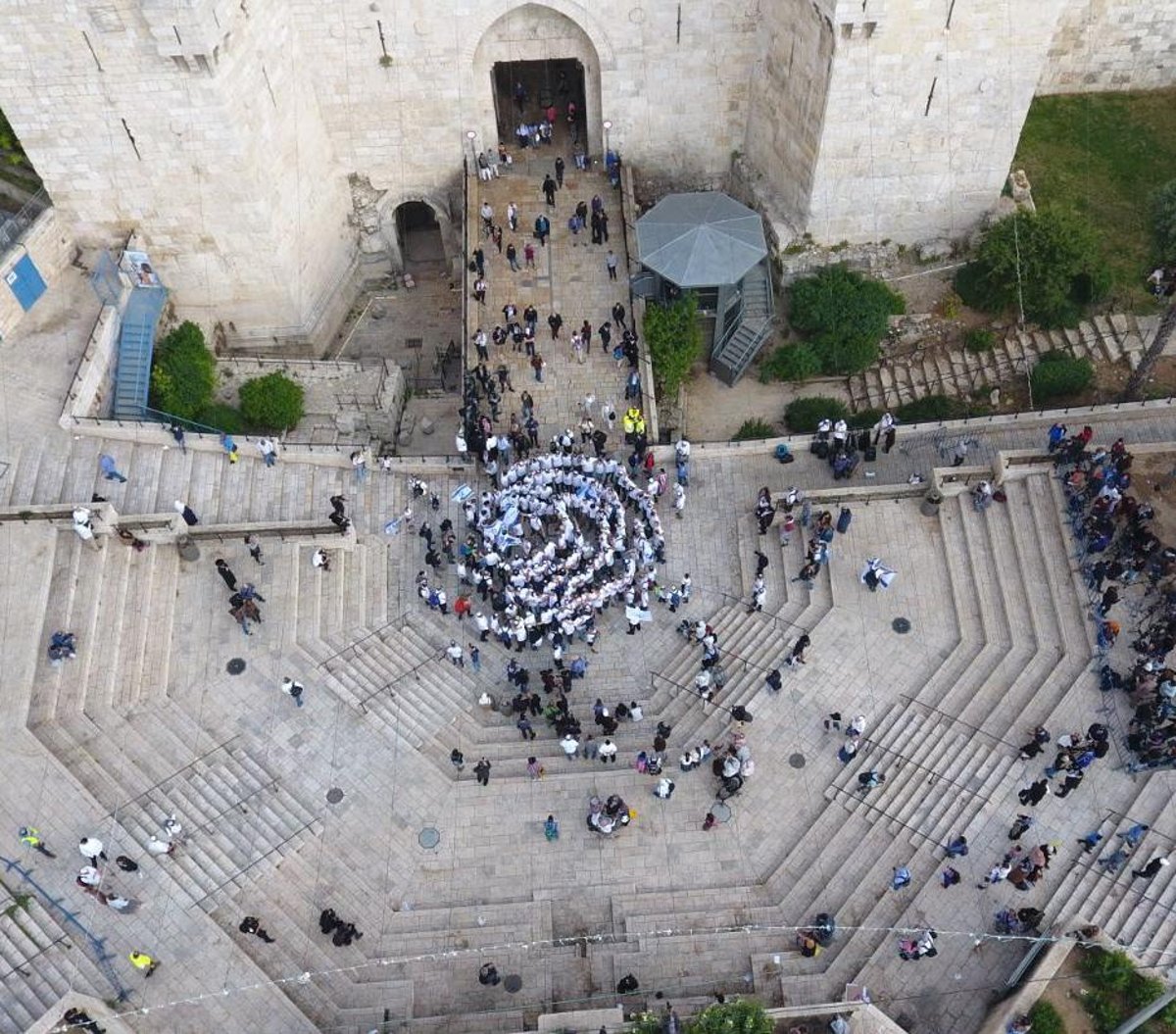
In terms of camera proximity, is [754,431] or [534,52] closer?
[754,431]

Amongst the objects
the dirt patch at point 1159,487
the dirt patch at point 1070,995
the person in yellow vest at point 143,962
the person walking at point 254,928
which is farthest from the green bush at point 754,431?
the person in yellow vest at point 143,962

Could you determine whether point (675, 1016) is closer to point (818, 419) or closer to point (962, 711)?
point (962, 711)

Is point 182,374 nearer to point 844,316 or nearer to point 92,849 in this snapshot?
point 92,849

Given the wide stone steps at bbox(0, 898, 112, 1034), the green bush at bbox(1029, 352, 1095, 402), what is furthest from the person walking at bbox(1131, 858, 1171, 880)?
the wide stone steps at bbox(0, 898, 112, 1034)

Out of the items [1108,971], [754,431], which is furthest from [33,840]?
[1108,971]

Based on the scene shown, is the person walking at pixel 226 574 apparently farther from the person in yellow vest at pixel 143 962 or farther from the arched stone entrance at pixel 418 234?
the arched stone entrance at pixel 418 234

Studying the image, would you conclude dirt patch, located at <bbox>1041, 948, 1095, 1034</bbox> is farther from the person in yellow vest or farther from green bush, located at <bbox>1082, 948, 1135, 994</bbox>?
the person in yellow vest
